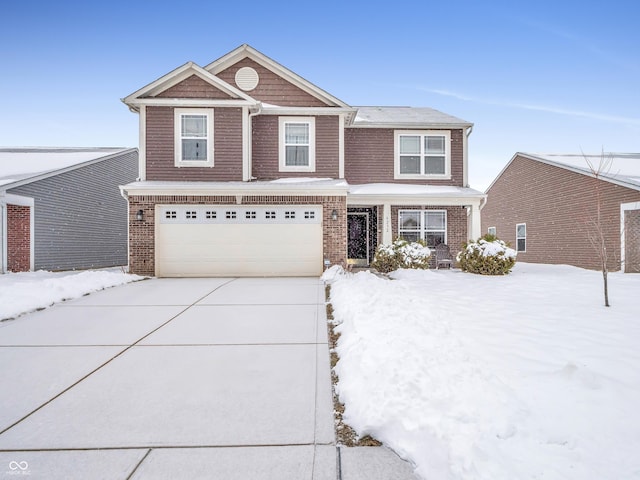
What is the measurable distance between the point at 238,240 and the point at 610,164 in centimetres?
1514

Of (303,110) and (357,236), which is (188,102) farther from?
(357,236)

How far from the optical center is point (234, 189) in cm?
1134

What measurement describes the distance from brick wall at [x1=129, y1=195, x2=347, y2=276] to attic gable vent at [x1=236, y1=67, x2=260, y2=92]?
15.4ft

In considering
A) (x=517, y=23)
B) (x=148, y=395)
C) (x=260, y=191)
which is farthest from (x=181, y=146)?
(x=517, y=23)

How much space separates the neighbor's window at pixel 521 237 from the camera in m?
18.1

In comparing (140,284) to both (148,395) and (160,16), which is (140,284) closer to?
(148,395)

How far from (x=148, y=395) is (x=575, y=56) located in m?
23.0

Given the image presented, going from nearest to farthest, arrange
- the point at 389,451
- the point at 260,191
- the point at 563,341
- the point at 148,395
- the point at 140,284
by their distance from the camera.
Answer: the point at 389,451, the point at 148,395, the point at 563,341, the point at 140,284, the point at 260,191

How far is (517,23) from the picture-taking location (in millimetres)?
16125

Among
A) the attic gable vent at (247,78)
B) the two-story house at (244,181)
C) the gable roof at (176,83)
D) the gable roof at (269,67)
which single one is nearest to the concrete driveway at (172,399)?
the two-story house at (244,181)

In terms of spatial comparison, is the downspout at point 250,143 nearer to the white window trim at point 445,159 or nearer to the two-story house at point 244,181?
the two-story house at point 244,181

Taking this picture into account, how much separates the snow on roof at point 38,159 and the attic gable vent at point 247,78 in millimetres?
8217

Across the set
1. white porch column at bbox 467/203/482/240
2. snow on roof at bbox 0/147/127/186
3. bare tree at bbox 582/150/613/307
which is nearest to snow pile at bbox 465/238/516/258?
bare tree at bbox 582/150/613/307

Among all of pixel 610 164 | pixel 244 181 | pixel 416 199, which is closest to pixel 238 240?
pixel 244 181
